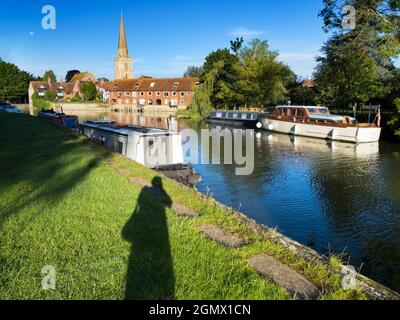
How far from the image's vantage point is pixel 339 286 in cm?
498

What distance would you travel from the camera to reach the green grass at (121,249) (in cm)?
466

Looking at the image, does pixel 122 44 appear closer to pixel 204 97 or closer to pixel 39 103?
pixel 39 103

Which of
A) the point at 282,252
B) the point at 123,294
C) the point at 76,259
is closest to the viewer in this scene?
the point at 123,294

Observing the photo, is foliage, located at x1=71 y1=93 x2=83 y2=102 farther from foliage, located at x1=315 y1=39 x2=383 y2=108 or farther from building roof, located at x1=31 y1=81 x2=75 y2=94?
foliage, located at x1=315 y1=39 x2=383 y2=108

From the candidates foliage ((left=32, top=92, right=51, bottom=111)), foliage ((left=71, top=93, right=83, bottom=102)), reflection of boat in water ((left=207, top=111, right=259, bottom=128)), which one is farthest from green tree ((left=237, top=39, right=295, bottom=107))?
foliage ((left=71, top=93, right=83, bottom=102))

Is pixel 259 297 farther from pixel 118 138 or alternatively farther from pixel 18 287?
pixel 118 138

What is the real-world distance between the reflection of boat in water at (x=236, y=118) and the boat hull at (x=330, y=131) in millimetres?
6455

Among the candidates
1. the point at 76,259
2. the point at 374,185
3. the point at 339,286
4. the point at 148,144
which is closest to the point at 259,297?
the point at 339,286

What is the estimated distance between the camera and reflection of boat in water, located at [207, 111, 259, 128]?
160ft

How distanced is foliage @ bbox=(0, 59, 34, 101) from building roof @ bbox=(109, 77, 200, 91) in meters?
31.0

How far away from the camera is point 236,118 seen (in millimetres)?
51750

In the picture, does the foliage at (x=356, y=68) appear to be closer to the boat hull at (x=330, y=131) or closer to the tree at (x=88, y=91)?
the boat hull at (x=330, y=131)

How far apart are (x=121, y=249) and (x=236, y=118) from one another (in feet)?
155

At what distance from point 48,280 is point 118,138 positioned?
15.3 meters
